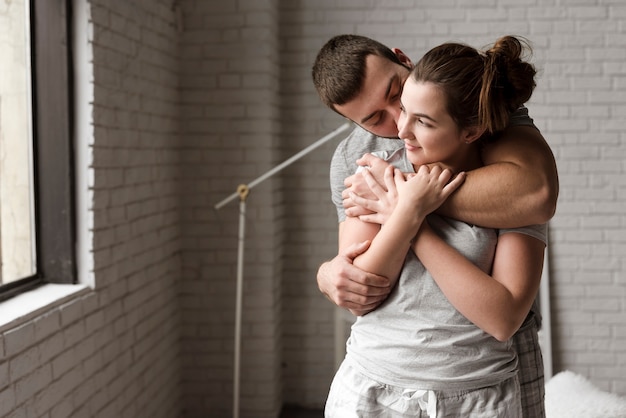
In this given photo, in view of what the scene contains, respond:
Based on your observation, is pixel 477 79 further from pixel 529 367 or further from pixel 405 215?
pixel 529 367

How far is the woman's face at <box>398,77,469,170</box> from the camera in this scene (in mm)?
1342

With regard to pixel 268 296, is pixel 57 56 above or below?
above

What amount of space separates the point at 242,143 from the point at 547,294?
6.06ft

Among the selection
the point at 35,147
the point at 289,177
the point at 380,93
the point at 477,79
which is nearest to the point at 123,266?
the point at 35,147

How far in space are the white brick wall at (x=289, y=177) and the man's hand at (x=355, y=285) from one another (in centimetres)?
222

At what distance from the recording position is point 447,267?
1352 mm

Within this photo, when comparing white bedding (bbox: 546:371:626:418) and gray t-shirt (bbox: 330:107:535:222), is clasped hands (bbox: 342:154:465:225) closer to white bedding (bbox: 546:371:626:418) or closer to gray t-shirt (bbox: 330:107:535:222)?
gray t-shirt (bbox: 330:107:535:222)

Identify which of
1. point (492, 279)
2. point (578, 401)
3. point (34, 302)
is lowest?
Result: point (578, 401)

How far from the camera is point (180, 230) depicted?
13.0 ft

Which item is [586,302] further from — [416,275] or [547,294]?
[416,275]

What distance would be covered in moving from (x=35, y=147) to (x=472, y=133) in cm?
191

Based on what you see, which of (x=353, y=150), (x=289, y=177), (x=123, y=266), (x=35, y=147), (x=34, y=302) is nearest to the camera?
(x=353, y=150)

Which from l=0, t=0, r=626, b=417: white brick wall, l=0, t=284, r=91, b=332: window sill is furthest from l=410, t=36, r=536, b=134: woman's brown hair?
l=0, t=0, r=626, b=417: white brick wall

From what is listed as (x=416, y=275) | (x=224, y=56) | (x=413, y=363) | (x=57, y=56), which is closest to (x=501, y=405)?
(x=413, y=363)
